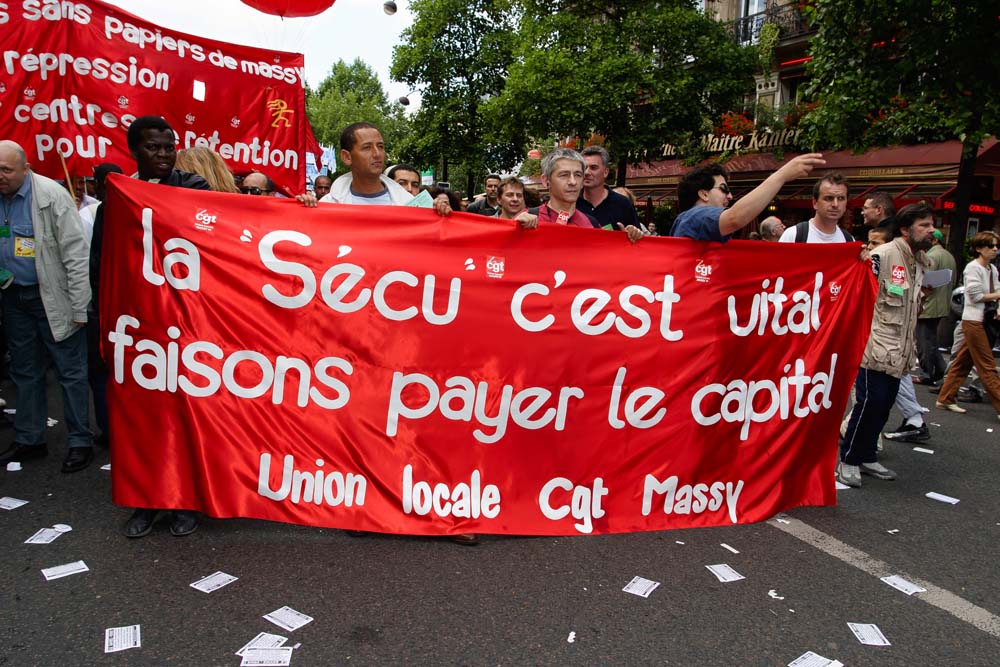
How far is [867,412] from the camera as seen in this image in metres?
4.50

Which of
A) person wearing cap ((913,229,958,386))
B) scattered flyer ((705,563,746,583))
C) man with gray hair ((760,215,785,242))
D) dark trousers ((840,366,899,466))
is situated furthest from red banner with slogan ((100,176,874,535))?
person wearing cap ((913,229,958,386))

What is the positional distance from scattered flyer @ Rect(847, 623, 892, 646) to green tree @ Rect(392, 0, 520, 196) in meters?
24.8

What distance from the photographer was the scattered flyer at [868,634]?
2699mm

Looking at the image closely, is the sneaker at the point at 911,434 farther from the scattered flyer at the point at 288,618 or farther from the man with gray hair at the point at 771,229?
the scattered flyer at the point at 288,618

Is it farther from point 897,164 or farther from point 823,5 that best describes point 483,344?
point 897,164

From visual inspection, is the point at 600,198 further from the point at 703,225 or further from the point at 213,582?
the point at 213,582

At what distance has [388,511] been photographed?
11.0ft

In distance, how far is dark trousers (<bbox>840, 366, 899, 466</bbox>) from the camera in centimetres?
447

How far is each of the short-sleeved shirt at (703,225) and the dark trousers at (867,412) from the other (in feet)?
4.98

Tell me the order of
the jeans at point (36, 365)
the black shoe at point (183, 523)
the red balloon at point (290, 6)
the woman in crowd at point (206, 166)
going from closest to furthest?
1. the black shoe at point (183, 523)
2. the woman in crowd at point (206, 166)
3. the jeans at point (36, 365)
4. the red balloon at point (290, 6)

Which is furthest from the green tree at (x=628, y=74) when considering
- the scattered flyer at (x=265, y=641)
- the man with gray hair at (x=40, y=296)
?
the scattered flyer at (x=265, y=641)

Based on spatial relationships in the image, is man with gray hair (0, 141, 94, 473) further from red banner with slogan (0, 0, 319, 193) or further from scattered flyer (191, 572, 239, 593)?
scattered flyer (191, 572, 239, 593)

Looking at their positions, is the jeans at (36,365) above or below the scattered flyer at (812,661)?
above

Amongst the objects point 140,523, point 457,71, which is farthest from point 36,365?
point 457,71
